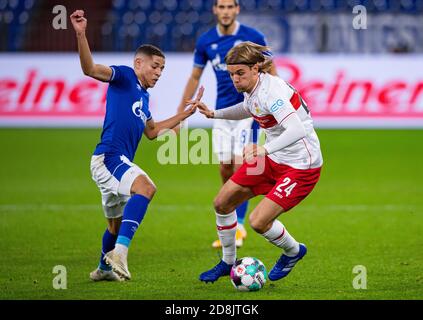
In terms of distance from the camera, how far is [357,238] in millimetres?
9641

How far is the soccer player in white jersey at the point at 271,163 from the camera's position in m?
6.99

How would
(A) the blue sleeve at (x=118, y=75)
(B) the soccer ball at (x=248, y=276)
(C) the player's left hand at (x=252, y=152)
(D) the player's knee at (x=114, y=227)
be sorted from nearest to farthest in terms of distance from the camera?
(C) the player's left hand at (x=252, y=152) < (B) the soccer ball at (x=248, y=276) < (A) the blue sleeve at (x=118, y=75) < (D) the player's knee at (x=114, y=227)

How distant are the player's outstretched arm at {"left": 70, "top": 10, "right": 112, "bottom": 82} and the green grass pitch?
1.77m

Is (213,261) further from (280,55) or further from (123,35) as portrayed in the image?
(123,35)

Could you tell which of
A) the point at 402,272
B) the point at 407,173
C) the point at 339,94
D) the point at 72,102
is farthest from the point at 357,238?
the point at 72,102

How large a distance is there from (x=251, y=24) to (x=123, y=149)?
44.6ft

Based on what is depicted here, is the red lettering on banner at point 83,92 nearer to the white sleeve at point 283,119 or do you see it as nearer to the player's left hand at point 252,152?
the white sleeve at point 283,119

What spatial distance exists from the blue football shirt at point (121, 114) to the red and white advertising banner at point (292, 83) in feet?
38.4

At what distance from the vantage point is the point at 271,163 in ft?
24.3

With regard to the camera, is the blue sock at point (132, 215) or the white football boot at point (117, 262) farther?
the blue sock at point (132, 215)

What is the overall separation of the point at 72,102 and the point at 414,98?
7596mm

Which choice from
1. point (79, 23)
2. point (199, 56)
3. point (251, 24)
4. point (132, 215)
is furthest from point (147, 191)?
point (251, 24)

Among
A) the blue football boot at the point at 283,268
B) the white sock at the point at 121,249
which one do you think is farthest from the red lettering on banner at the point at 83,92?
the white sock at the point at 121,249

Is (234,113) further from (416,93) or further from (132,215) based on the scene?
(416,93)
